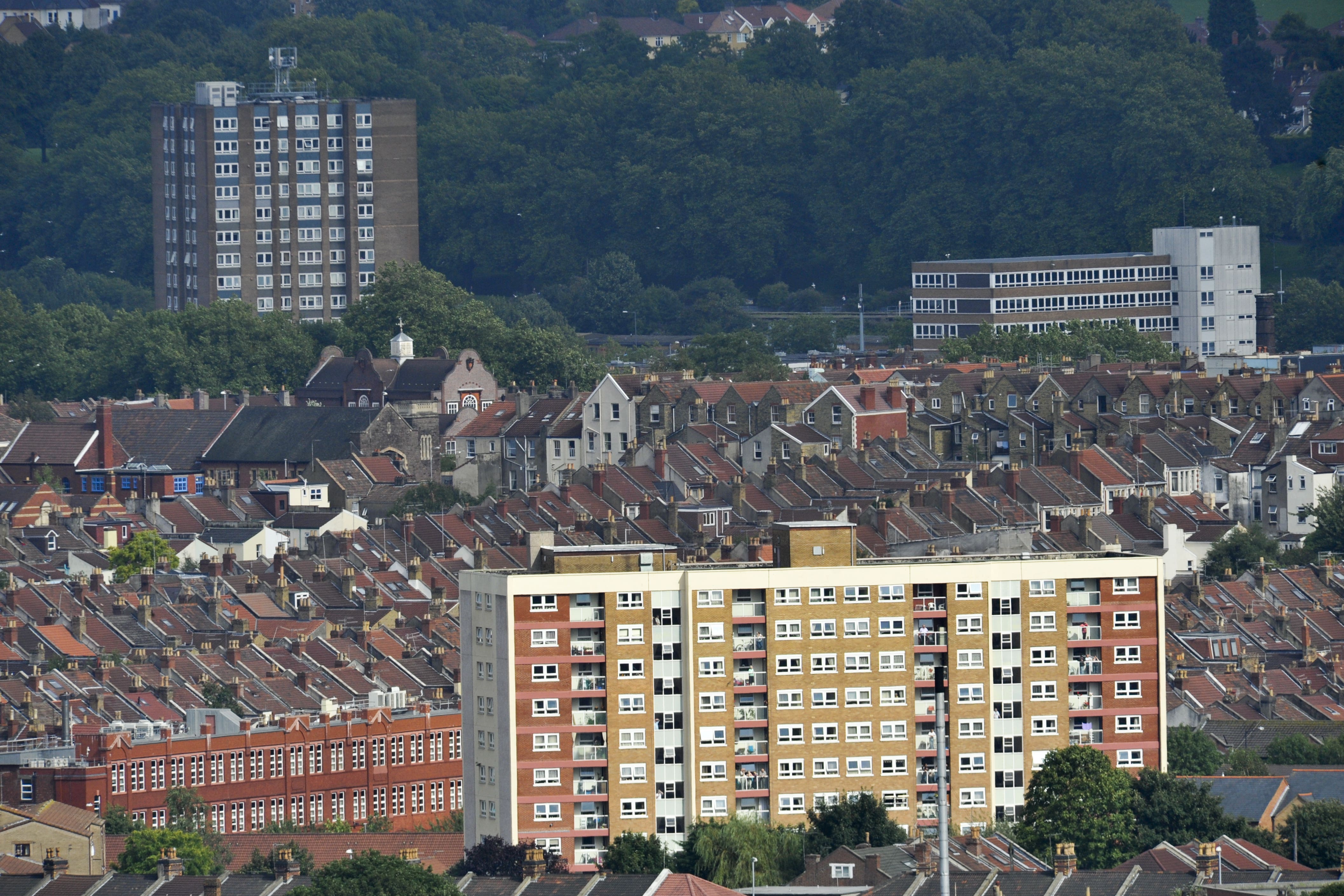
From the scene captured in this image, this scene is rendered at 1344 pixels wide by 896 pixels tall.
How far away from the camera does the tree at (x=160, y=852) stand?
237 ft

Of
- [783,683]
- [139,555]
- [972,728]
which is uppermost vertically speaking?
[783,683]

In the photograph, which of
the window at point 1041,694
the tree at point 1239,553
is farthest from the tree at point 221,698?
the tree at point 1239,553

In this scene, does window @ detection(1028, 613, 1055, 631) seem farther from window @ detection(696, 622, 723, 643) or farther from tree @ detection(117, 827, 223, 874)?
tree @ detection(117, 827, 223, 874)

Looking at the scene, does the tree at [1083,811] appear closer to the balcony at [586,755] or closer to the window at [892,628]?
the window at [892,628]

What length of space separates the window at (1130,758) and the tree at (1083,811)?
3.64 m

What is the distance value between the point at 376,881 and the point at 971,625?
17.0 m

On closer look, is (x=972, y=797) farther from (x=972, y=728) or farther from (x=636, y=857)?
(x=636, y=857)

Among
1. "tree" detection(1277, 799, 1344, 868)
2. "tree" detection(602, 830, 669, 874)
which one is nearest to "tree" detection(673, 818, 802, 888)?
"tree" detection(602, 830, 669, 874)

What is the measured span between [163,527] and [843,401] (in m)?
27.2

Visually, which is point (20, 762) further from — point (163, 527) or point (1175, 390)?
point (1175, 390)

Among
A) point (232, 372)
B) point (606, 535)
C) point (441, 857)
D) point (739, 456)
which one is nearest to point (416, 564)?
point (606, 535)

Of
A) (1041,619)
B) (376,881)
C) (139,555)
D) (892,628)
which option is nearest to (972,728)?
(892,628)

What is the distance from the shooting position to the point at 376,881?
6359 cm

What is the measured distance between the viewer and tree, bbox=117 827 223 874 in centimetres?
7238
